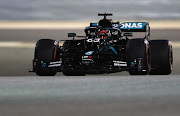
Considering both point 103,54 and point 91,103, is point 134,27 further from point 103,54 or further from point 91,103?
point 91,103

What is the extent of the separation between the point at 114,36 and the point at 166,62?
8.00ft

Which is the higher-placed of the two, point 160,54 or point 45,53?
point 45,53

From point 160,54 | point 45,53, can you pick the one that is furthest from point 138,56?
point 45,53

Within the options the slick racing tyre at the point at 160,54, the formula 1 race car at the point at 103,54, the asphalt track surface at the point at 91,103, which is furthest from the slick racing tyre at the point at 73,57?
the asphalt track surface at the point at 91,103

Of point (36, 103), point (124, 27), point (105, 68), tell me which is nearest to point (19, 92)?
point (36, 103)

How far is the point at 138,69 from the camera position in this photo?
16312 millimetres

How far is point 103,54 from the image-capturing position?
16.7 metres

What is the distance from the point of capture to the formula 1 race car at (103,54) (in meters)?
16.4

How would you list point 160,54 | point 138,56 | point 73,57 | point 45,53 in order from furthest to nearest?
1. point 160,54
2. point 45,53
3. point 73,57
4. point 138,56

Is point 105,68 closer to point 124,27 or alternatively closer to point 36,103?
point 124,27

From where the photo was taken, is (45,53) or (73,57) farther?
(45,53)

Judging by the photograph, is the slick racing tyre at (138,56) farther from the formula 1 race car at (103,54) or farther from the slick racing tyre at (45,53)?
the slick racing tyre at (45,53)

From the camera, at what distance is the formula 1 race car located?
16.4m

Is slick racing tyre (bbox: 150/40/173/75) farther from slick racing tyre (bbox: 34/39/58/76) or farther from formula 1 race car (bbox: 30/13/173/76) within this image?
slick racing tyre (bbox: 34/39/58/76)
